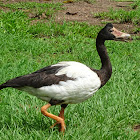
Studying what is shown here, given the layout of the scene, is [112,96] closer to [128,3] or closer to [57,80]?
[57,80]

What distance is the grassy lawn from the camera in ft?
12.8

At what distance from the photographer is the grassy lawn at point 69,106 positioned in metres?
3.90

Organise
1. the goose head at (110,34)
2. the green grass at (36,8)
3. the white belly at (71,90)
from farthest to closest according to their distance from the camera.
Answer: the green grass at (36,8) → the goose head at (110,34) → the white belly at (71,90)

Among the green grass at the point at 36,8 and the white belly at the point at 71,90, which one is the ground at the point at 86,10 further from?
the white belly at the point at 71,90

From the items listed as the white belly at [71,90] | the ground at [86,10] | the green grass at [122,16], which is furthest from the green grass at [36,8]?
the white belly at [71,90]

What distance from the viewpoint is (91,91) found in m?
3.90

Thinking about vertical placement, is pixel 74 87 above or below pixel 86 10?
above

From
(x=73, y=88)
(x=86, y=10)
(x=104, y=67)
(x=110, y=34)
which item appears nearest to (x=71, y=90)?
(x=73, y=88)

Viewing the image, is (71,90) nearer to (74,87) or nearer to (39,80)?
(74,87)

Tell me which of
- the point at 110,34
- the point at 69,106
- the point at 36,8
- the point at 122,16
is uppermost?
the point at 110,34

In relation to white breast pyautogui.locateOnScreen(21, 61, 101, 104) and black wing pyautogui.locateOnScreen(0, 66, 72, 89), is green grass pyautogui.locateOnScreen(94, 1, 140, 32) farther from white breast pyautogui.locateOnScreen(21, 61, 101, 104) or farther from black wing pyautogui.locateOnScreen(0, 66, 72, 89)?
black wing pyautogui.locateOnScreen(0, 66, 72, 89)

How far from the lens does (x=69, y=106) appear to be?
462 centimetres

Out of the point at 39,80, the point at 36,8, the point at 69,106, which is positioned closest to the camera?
the point at 39,80

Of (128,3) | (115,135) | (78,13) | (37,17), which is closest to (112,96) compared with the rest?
(115,135)
